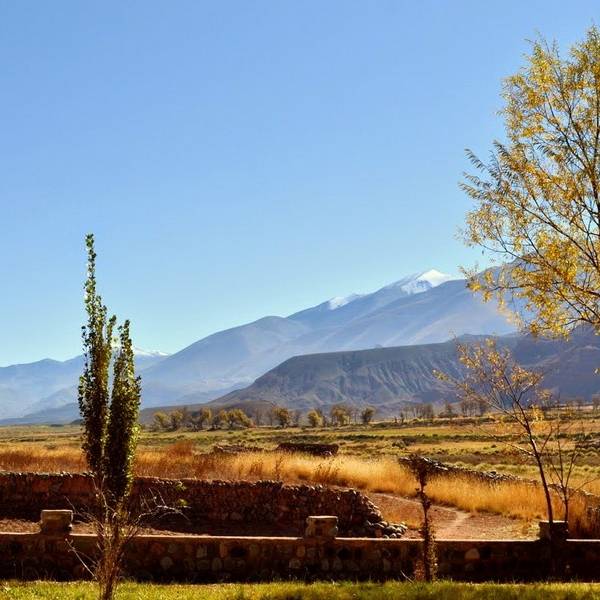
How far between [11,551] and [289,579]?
5177mm

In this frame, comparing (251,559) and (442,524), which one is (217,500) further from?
(251,559)

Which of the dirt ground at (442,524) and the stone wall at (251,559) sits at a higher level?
the stone wall at (251,559)

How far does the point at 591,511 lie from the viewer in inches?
739

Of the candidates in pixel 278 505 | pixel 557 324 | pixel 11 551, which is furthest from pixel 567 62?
pixel 11 551

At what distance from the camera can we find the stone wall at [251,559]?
A: 14.0m

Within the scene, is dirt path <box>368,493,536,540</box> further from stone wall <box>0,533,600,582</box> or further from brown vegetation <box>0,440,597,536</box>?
stone wall <box>0,533,600,582</box>

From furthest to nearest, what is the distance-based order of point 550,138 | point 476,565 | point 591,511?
1. point 591,511
2. point 550,138
3. point 476,565

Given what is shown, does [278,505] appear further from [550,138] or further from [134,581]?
[550,138]

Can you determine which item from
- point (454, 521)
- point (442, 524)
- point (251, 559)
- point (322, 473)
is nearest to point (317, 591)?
point (251, 559)

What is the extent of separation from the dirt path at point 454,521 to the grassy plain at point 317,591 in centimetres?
619

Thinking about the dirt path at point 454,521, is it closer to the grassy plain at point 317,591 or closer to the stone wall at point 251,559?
the stone wall at point 251,559

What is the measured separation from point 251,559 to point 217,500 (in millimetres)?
6800

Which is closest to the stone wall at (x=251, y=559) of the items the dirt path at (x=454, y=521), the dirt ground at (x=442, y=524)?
the dirt ground at (x=442, y=524)

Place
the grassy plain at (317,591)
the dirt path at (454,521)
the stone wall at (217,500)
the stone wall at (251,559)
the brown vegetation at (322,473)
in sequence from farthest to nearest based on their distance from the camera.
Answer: the brown vegetation at (322,473)
the stone wall at (217,500)
the dirt path at (454,521)
the stone wall at (251,559)
the grassy plain at (317,591)
